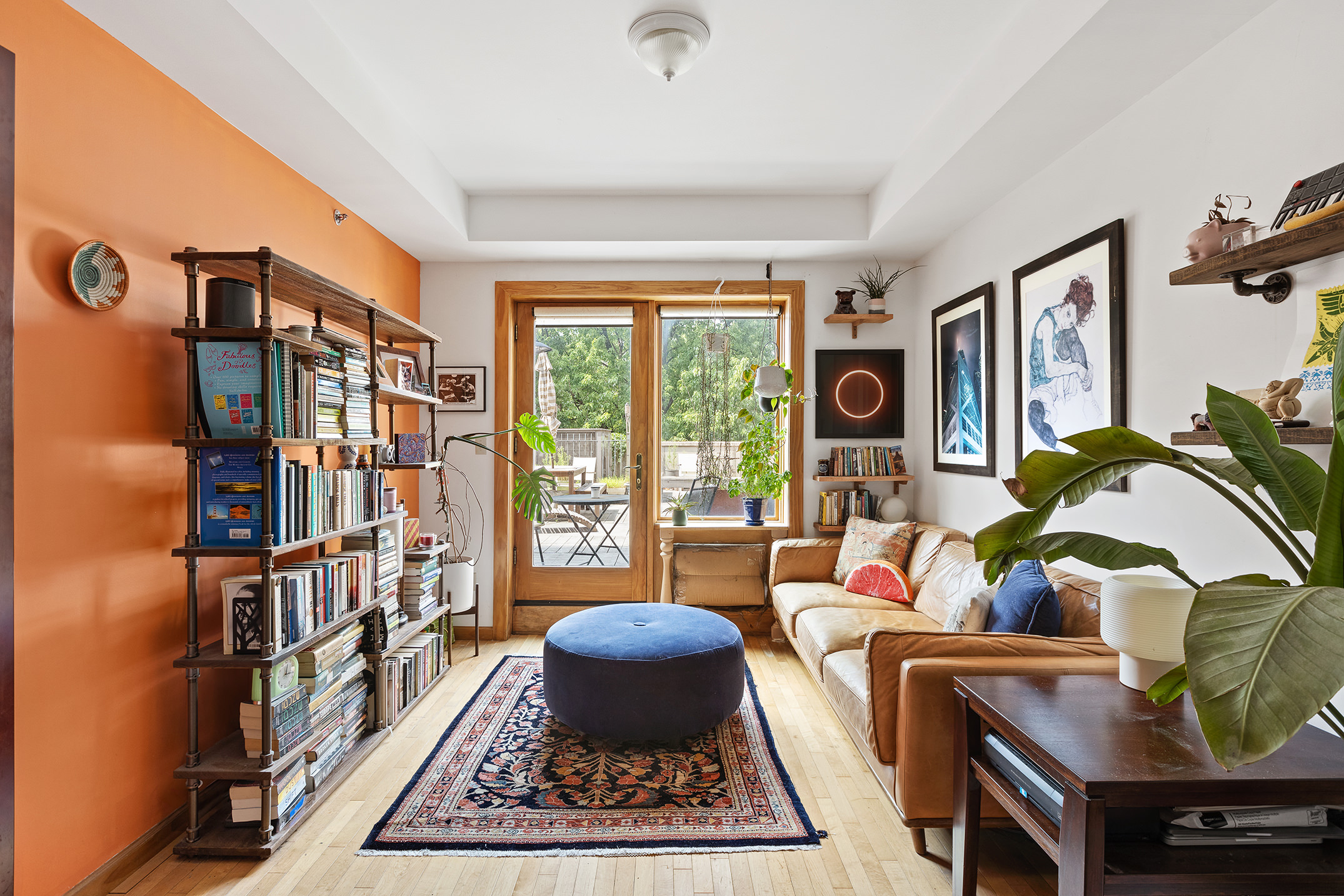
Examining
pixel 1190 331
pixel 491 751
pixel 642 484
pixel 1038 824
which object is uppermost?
pixel 1190 331

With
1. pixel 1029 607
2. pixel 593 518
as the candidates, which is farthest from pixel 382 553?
pixel 1029 607

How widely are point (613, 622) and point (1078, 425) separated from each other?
219 cm

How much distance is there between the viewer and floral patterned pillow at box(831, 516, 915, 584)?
12.8 feet

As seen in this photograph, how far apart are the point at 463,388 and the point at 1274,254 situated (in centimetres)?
410

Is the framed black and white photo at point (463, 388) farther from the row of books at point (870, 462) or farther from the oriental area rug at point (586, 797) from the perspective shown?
the row of books at point (870, 462)

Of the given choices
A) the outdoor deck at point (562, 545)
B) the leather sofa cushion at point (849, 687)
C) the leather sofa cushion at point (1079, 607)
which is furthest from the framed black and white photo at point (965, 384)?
the outdoor deck at point (562, 545)

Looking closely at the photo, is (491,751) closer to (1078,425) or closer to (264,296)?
(264,296)

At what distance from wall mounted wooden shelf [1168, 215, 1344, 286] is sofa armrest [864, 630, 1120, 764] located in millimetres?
1113

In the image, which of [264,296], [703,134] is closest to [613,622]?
[264,296]

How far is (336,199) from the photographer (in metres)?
3.39

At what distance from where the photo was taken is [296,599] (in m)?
2.35

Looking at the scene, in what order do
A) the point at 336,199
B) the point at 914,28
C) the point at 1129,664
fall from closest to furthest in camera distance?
the point at 1129,664 → the point at 914,28 → the point at 336,199

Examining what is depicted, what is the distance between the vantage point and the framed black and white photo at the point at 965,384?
3457 millimetres

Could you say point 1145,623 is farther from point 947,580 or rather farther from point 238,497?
point 238,497
